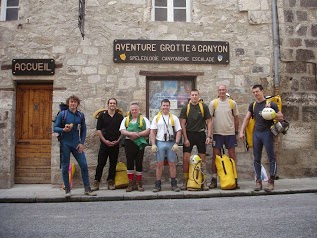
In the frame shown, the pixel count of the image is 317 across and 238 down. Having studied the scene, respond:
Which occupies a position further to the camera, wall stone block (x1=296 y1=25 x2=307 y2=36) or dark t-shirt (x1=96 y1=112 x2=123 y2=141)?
wall stone block (x1=296 y1=25 x2=307 y2=36)

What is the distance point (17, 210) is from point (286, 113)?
249 inches

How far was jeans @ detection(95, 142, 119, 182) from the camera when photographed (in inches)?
287

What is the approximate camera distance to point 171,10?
8602 millimetres

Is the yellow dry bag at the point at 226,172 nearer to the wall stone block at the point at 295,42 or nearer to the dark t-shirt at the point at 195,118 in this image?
the dark t-shirt at the point at 195,118

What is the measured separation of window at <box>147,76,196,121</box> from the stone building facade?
0.10 meters

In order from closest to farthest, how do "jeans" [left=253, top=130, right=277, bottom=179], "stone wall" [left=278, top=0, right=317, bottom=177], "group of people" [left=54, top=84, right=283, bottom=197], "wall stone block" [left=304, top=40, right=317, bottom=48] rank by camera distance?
1. "jeans" [left=253, top=130, right=277, bottom=179]
2. "group of people" [left=54, top=84, right=283, bottom=197]
3. "stone wall" [left=278, top=0, right=317, bottom=177]
4. "wall stone block" [left=304, top=40, right=317, bottom=48]

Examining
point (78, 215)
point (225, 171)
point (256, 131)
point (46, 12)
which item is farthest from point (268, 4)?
point (78, 215)

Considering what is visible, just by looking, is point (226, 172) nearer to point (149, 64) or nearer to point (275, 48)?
point (149, 64)

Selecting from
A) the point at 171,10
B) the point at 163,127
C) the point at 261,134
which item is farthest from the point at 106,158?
the point at 171,10

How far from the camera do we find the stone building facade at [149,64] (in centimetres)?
807

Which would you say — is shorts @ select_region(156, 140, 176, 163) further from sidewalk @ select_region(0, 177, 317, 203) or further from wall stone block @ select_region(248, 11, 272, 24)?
wall stone block @ select_region(248, 11, 272, 24)

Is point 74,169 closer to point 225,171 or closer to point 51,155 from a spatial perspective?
point 51,155

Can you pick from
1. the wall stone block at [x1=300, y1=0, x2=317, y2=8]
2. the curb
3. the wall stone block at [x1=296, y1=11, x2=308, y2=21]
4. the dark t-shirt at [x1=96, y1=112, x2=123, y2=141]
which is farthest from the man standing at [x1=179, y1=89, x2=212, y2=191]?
the wall stone block at [x1=300, y1=0, x2=317, y2=8]

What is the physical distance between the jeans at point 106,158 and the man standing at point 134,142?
1.57ft
